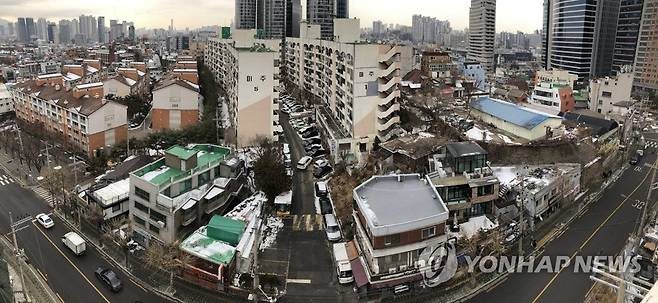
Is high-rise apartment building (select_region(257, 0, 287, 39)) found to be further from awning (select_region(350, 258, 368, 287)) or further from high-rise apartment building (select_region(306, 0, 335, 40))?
awning (select_region(350, 258, 368, 287))

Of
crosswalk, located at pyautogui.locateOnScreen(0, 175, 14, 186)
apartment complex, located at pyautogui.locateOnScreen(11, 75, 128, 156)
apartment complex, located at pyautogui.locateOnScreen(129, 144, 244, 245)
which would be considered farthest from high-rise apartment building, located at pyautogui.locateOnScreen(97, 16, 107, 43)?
apartment complex, located at pyautogui.locateOnScreen(129, 144, 244, 245)

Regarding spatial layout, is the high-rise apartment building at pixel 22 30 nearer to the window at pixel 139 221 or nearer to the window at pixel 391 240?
the window at pixel 139 221

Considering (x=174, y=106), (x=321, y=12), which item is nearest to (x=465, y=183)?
(x=174, y=106)

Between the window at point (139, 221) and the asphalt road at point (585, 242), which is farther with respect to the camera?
the window at point (139, 221)

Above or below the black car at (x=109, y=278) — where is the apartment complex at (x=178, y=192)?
above

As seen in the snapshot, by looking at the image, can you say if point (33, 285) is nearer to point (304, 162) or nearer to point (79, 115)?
point (304, 162)

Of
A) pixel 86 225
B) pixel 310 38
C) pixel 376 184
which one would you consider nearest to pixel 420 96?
pixel 310 38

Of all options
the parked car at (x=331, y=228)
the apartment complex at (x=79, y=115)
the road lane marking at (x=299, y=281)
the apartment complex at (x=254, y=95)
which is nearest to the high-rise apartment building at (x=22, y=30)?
the apartment complex at (x=79, y=115)
